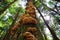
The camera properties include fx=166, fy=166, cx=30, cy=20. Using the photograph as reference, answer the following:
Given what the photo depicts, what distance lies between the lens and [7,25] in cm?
413

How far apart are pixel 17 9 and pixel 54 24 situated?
134cm

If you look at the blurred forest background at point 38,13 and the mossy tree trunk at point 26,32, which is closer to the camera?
the mossy tree trunk at point 26,32

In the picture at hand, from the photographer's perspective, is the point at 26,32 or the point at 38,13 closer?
the point at 26,32

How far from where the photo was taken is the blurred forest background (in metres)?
3.97

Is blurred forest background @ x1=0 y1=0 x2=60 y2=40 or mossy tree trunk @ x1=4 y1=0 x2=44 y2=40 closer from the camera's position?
mossy tree trunk @ x1=4 y1=0 x2=44 y2=40

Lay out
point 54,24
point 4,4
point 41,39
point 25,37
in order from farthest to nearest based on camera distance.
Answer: point 4,4 → point 54,24 → point 41,39 → point 25,37

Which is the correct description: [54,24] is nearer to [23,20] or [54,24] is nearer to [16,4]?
[23,20]

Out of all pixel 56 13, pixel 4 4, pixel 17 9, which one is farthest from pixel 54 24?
pixel 4 4

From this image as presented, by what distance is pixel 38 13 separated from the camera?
15.0 ft

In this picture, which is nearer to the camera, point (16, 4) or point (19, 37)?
point (19, 37)

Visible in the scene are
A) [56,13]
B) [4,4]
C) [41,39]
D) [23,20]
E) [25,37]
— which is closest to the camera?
[25,37]

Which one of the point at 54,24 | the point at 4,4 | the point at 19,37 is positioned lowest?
the point at 54,24

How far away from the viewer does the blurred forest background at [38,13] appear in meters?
3.97

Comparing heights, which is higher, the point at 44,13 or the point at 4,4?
the point at 4,4
